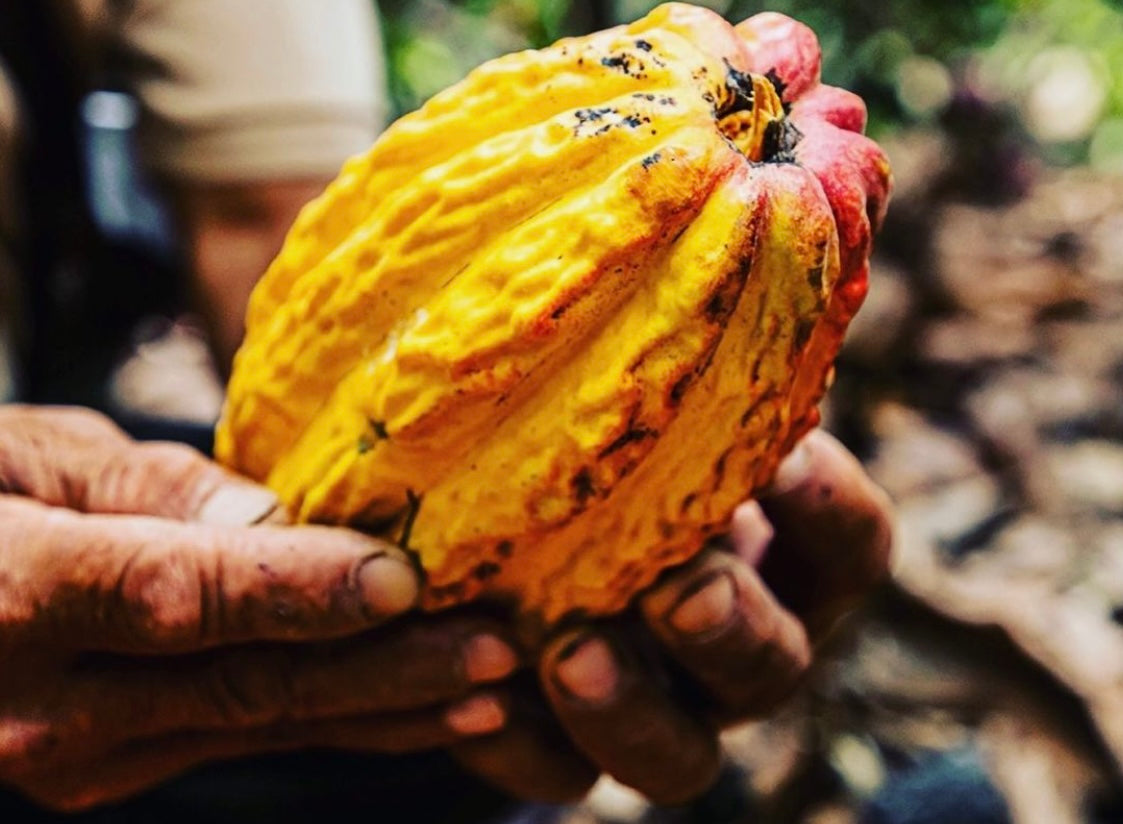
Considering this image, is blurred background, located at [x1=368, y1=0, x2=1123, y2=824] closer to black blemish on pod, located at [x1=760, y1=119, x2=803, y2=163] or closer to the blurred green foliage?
the blurred green foliage

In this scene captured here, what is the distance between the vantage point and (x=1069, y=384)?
2582 millimetres

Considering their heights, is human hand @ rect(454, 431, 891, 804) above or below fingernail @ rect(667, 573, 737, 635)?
below

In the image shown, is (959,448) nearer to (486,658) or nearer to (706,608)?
(706,608)

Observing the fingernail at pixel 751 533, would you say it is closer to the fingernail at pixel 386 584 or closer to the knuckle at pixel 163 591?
the fingernail at pixel 386 584

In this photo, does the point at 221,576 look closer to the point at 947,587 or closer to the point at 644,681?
the point at 644,681

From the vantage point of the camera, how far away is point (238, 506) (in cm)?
87

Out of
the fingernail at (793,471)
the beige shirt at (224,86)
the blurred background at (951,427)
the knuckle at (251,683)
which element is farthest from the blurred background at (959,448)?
the knuckle at (251,683)

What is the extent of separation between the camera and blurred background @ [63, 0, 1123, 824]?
1.63 meters

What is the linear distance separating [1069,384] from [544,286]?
2.27 meters

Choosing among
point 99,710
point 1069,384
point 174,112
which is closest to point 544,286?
point 99,710

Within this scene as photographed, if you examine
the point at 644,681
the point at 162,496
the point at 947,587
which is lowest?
the point at 947,587

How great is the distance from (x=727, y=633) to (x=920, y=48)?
390 cm

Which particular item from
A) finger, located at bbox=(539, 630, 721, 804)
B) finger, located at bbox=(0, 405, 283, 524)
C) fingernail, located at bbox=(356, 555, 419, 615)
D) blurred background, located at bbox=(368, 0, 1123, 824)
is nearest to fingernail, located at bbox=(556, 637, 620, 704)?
finger, located at bbox=(539, 630, 721, 804)

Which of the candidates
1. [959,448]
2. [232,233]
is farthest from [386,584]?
Answer: [959,448]
